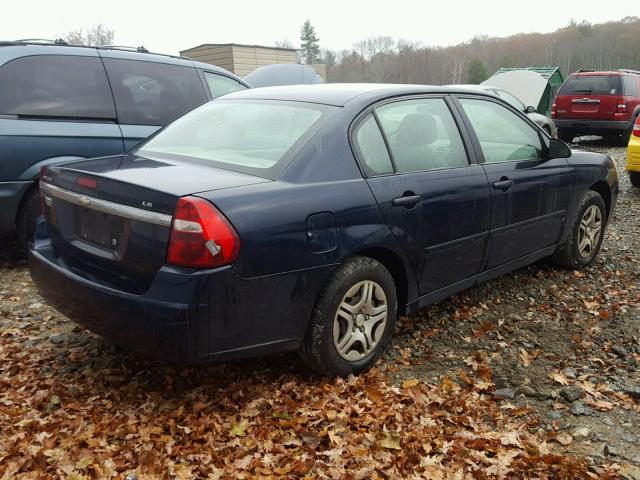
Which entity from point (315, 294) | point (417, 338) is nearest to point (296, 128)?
point (315, 294)

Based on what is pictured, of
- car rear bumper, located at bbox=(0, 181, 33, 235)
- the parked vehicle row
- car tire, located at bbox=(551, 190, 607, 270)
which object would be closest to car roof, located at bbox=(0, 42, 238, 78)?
the parked vehicle row

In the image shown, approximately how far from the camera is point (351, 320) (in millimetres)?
3355

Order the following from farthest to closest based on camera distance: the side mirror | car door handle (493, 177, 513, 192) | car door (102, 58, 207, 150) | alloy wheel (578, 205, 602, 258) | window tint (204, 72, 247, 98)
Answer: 1. window tint (204, 72, 247, 98)
2. car door (102, 58, 207, 150)
3. alloy wheel (578, 205, 602, 258)
4. the side mirror
5. car door handle (493, 177, 513, 192)

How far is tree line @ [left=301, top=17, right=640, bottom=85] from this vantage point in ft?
201

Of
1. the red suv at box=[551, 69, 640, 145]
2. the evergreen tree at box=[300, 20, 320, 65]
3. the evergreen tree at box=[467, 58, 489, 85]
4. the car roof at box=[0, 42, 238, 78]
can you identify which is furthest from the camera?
the evergreen tree at box=[300, 20, 320, 65]

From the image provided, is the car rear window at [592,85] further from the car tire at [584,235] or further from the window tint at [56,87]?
the window tint at [56,87]

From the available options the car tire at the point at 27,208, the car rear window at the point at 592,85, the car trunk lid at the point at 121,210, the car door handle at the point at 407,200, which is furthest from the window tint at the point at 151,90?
the car rear window at the point at 592,85

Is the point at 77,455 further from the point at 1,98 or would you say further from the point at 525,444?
the point at 1,98

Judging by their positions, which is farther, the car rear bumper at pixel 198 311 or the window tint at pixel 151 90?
the window tint at pixel 151 90

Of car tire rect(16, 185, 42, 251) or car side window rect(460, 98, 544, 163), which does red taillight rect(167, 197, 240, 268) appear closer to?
car side window rect(460, 98, 544, 163)

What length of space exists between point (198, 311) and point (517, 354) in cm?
218

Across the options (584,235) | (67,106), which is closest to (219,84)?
(67,106)

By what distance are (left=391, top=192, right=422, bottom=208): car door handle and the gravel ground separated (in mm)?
978

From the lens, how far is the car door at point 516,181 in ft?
13.9
